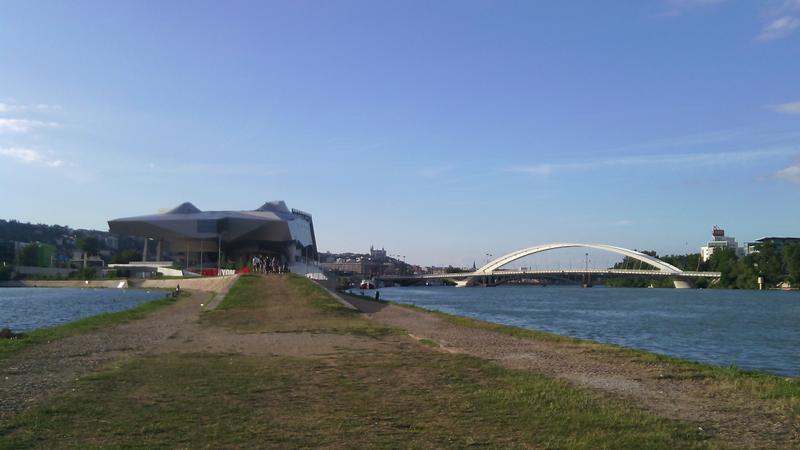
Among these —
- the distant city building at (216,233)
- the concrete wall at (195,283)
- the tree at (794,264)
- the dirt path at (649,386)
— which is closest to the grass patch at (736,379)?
the dirt path at (649,386)

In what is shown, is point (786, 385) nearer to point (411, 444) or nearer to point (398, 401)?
point (398, 401)

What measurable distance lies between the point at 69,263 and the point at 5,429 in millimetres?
163494

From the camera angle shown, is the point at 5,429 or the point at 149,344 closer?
the point at 5,429

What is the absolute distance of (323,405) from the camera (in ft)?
27.3

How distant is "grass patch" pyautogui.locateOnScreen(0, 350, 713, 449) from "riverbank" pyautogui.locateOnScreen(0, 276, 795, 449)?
0.06ft

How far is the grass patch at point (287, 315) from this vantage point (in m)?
19.8

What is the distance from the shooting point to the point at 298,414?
777 cm

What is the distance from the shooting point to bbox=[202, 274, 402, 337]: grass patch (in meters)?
19.8

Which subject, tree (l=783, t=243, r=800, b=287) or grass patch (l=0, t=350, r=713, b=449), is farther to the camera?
tree (l=783, t=243, r=800, b=287)

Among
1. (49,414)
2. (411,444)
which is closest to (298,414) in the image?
(411,444)

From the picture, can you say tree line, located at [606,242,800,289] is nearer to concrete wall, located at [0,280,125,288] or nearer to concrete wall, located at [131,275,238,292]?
concrete wall, located at [131,275,238,292]

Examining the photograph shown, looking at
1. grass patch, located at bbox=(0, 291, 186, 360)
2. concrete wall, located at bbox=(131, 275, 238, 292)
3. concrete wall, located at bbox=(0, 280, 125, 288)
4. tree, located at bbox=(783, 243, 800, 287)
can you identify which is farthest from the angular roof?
grass patch, located at bbox=(0, 291, 186, 360)

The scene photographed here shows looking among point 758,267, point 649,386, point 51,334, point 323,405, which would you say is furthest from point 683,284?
point 323,405

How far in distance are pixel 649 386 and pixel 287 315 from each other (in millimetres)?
16341
